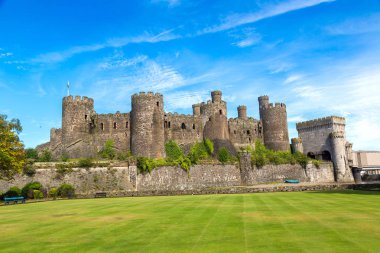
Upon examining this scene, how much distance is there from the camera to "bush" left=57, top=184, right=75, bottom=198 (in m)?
34.2

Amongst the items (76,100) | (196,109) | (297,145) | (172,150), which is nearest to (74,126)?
(76,100)

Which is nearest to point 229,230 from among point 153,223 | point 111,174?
point 153,223

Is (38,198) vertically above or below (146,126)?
below

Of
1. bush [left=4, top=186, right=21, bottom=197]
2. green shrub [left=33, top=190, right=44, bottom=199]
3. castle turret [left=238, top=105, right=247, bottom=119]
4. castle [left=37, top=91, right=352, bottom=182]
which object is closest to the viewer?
green shrub [left=33, top=190, right=44, bottom=199]

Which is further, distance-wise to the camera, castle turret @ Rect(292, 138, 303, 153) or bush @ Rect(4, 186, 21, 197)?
castle turret @ Rect(292, 138, 303, 153)

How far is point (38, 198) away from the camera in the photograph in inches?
1286

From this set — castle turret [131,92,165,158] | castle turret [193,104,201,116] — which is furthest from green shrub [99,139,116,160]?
castle turret [193,104,201,116]

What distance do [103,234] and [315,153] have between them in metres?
54.7

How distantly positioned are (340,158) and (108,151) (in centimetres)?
3653

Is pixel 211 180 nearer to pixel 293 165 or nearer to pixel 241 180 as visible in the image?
pixel 241 180

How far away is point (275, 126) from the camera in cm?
5634

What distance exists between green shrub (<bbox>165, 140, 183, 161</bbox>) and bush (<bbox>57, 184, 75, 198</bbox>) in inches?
563

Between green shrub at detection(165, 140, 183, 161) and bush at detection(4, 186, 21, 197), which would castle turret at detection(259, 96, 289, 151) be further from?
bush at detection(4, 186, 21, 197)

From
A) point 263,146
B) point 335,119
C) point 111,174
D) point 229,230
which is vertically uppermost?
point 335,119
